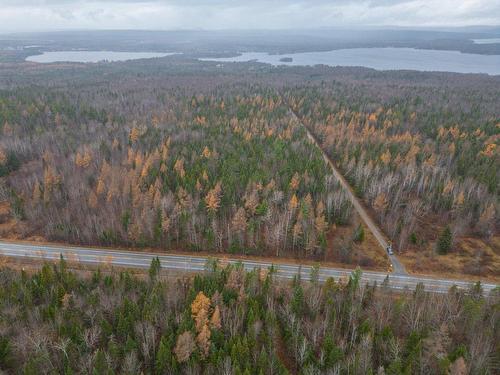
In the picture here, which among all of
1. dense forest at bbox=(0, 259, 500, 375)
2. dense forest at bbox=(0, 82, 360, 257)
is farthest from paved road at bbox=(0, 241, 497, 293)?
dense forest at bbox=(0, 259, 500, 375)

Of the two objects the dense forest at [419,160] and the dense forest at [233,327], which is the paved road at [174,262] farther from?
the dense forest at [419,160]

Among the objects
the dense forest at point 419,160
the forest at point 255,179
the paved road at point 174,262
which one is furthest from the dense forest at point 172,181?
the dense forest at point 419,160

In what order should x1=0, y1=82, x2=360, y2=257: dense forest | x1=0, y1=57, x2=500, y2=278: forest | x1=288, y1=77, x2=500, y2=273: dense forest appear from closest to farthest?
x1=0, y1=57, x2=500, y2=278: forest < x1=0, y1=82, x2=360, y2=257: dense forest < x1=288, y1=77, x2=500, y2=273: dense forest

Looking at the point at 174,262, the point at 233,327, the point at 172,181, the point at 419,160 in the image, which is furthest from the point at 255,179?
the point at 419,160

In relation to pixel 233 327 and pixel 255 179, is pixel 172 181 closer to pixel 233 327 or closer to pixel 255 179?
pixel 255 179

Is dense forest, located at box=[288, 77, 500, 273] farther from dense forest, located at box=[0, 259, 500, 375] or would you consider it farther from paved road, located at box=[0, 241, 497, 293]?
dense forest, located at box=[0, 259, 500, 375]

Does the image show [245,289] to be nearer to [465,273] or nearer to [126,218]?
[126,218]
